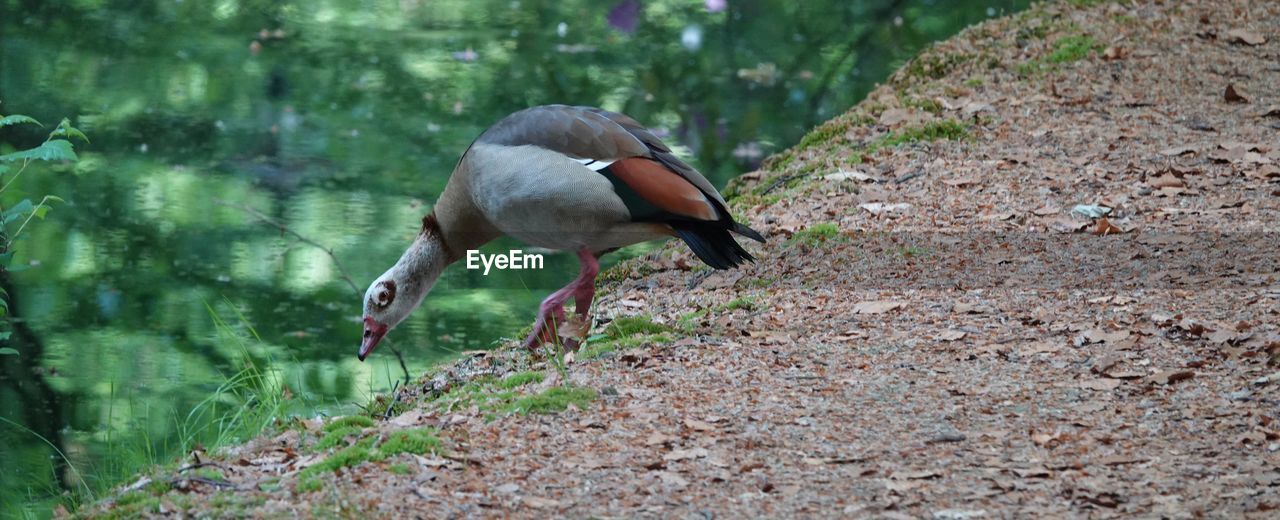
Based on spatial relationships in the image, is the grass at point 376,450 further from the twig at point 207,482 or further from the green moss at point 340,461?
the twig at point 207,482

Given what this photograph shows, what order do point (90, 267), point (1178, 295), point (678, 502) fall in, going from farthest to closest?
point (90, 267), point (1178, 295), point (678, 502)

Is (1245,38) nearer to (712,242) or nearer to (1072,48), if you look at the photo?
(1072,48)

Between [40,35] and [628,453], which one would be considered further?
[40,35]

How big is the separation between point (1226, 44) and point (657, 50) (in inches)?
161

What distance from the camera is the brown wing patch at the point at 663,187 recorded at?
4953mm

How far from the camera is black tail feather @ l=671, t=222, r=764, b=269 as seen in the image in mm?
4953

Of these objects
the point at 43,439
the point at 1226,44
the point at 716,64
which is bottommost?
the point at 43,439

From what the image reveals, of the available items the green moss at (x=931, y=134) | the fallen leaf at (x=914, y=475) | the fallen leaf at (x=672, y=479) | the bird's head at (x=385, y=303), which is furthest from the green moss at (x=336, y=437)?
the green moss at (x=931, y=134)

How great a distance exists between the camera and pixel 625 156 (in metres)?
5.12

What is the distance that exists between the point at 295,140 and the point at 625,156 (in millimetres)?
4219

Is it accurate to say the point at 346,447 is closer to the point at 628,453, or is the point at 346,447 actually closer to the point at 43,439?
the point at 628,453

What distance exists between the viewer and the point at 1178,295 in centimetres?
496

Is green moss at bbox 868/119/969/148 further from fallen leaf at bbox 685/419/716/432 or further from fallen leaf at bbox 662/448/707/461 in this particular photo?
fallen leaf at bbox 662/448/707/461

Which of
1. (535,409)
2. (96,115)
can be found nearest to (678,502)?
(535,409)
